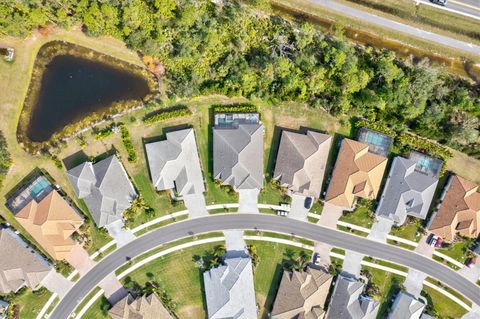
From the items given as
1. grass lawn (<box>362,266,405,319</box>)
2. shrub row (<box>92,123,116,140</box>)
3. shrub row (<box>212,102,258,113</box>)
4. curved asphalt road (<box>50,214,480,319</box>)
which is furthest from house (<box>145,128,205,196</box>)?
grass lawn (<box>362,266,405,319</box>)

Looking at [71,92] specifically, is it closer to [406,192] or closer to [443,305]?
[406,192]

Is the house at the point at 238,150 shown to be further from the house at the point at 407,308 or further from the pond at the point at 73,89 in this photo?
the house at the point at 407,308

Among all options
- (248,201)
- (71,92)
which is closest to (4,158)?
(71,92)

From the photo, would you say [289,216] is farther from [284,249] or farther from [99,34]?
[99,34]

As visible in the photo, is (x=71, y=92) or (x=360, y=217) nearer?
(x=71, y=92)

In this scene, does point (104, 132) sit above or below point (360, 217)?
above

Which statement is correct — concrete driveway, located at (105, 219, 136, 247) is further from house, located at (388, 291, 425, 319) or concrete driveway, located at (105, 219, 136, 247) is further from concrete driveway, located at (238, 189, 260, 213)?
house, located at (388, 291, 425, 319)

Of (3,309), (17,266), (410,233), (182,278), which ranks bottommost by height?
(3,309)
